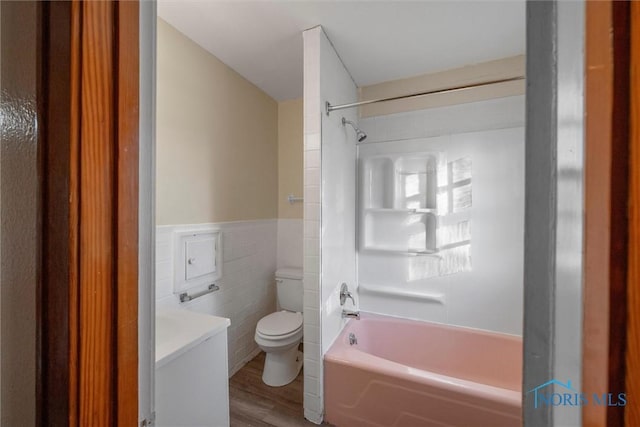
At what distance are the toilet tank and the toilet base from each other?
0.42 meters

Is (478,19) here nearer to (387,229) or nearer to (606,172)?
(387,229)

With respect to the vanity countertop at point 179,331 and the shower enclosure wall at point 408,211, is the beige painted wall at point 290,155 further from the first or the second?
Answer: the vanity countertop at point 179,331

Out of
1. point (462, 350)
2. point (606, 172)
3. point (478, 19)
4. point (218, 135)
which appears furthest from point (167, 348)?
point (478, 19)

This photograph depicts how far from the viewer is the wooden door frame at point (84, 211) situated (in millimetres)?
391

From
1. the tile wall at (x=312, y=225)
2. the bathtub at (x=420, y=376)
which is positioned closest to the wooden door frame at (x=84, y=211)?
the tile wall at (x=312, y=225)

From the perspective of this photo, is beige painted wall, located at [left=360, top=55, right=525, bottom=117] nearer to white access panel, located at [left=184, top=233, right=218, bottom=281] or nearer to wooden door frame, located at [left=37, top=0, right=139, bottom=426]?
white access panel, located at [left=184, top=233, right=218, bottom=281]

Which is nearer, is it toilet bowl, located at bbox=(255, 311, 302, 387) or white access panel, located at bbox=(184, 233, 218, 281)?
white access panel, located at bbox=(184, 233, 218, 281)

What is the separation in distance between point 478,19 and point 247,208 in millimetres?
2123

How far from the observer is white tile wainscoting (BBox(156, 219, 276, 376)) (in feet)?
5.29

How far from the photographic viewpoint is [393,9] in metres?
1.48

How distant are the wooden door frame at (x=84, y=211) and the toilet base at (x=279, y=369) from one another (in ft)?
5.67

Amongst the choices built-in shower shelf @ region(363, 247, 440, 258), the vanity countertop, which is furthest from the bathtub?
the vanity countertop

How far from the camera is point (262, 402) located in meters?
1.78

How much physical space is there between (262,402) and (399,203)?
1.83 meters
